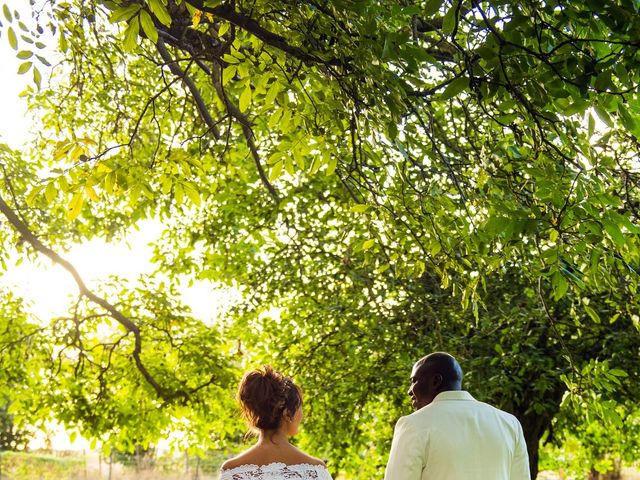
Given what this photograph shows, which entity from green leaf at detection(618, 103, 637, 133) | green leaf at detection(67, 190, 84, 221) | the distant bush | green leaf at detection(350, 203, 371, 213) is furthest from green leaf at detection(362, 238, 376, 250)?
the distant bush

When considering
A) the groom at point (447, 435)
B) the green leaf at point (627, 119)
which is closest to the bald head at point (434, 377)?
the groom at point (447, 435)

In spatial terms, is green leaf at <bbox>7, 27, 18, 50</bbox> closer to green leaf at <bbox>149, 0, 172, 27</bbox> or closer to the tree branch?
green leaf at <bbox>149, 0, 172, 27</bbox>

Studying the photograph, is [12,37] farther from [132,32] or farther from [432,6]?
[432,6]

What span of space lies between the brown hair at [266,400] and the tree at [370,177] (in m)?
0.90

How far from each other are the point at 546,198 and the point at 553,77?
67cm

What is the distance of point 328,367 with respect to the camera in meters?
10.0

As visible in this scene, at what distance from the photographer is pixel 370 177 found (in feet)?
16.6

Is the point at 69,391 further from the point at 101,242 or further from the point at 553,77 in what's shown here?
the point at 553,77

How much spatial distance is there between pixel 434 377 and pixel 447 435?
24cm

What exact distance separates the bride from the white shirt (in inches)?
17.6

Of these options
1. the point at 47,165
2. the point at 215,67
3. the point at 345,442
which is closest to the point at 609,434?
the point at 345,442

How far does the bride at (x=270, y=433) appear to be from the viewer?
3752 mm

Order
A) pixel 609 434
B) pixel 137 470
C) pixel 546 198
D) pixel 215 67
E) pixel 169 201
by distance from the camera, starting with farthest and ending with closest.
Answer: pixel 137 470, pixel 609 434, pixel 169 201, pixel 215 67, pixel 546 198

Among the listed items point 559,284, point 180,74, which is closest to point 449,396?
point 559,284
